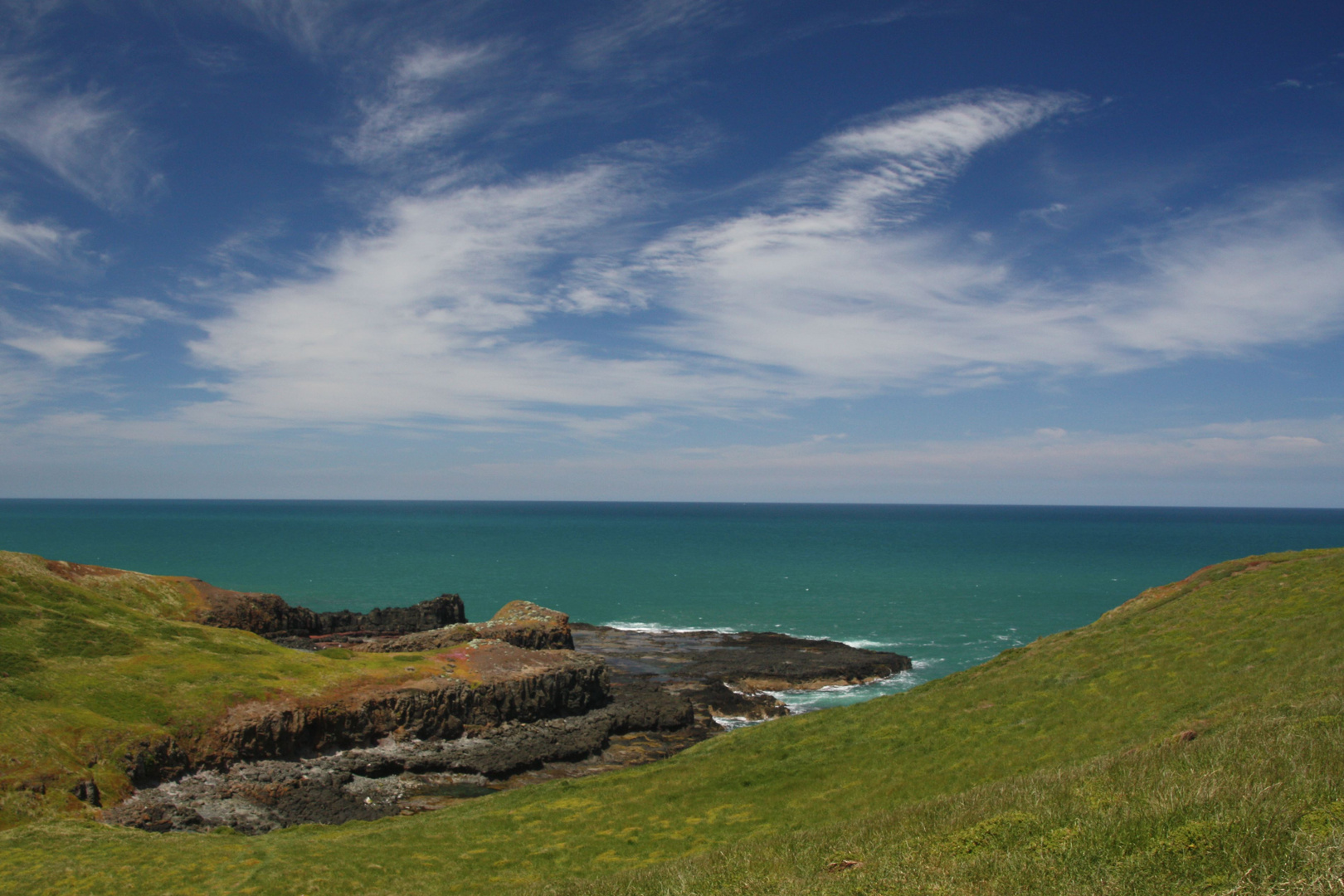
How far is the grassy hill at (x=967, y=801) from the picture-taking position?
10648mm

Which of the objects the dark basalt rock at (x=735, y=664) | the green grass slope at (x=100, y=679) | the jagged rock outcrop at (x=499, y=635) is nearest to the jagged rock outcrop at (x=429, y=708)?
the green grass slope at (x=100, y=679)

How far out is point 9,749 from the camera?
1143 inches

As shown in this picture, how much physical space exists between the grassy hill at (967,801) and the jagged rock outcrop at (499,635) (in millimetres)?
16968

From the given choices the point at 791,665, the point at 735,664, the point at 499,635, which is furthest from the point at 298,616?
the point at 791,665

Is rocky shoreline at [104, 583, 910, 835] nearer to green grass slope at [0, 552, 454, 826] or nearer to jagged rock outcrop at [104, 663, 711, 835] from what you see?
jagged rock outcrop at [104, 663, 711, 835]

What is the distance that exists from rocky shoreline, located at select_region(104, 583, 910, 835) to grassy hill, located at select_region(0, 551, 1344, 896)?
16.7 feet

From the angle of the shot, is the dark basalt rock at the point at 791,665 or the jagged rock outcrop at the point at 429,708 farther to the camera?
the dark basalt rock at the point at 791,665

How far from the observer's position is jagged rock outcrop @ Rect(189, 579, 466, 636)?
7112 centimetres

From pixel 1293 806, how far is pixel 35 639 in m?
51.0

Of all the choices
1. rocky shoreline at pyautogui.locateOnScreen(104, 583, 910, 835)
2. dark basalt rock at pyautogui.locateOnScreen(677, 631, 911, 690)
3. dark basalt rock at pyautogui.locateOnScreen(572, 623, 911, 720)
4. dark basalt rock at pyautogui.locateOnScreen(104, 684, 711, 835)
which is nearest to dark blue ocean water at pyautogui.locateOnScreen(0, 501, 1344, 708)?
dark basalt rock at pyautogui.locateOnScreen(677, 631, 911, 690)

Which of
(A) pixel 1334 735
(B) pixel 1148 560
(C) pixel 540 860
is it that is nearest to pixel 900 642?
(C) pixel 540 860

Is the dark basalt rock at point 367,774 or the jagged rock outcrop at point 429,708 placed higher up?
the jagged rock outcrop at point 429,708

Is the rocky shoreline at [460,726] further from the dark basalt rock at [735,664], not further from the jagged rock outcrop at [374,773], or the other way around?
the dark basalt rock at [735,664]

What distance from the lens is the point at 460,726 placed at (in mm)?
44844
